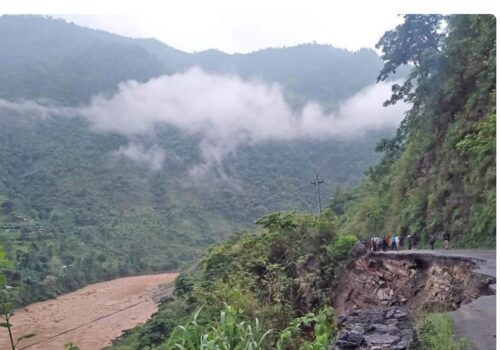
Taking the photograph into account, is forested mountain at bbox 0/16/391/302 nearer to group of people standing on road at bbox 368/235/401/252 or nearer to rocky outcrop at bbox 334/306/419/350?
group of people standing on road at bbox 368/235/401/252

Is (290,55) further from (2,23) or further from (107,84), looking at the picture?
(2,23)

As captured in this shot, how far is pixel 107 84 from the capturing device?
4924 inches

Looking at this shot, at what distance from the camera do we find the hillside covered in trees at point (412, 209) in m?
9.98

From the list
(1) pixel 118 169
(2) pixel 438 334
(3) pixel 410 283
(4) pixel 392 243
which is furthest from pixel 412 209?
(1) pixel 118 169

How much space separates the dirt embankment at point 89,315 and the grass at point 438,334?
72.6 feet

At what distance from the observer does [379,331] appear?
4934 mm

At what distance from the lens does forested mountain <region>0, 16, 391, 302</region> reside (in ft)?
167

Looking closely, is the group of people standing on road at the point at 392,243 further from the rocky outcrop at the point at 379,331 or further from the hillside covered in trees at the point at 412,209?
the rocky outcrop at the point at 379,331

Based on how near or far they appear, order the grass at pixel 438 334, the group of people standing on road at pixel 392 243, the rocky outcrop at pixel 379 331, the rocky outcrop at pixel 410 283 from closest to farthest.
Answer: the grass at pixel 438 334 < the rocky outcrop at pixel 379 331 < the rocky outcrop at pixel 410 283 < the group of people standing on road at pixel 392 243

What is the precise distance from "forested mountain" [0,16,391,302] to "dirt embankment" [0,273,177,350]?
7.49 feet

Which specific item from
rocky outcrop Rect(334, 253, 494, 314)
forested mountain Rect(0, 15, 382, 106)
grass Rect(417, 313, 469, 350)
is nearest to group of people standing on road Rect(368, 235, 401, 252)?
rocky outcrop Rect(334, 253, 494, 314)

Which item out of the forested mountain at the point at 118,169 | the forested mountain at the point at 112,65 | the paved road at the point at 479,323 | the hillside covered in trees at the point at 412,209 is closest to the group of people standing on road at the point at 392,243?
the hillside covered in trees at the point at 412,209

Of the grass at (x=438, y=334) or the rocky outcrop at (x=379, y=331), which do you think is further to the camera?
the rocky outcrop at (x=379, y=331)

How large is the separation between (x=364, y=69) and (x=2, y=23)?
95073 millimetres
